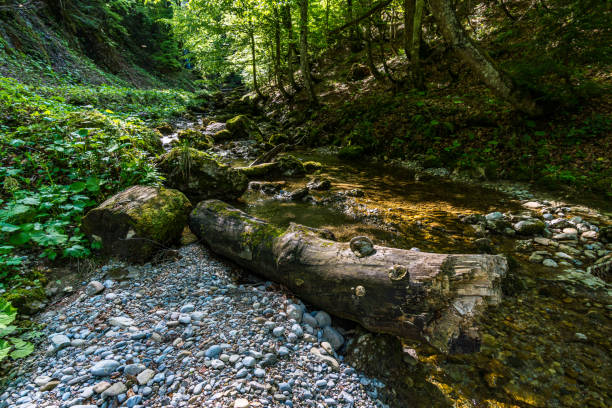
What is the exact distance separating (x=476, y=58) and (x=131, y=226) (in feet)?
28.5

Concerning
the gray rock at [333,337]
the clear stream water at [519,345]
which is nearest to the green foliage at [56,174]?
the gray rock at [333,337]

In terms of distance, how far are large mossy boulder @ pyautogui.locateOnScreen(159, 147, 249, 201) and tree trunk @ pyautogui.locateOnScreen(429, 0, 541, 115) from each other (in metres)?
6.63

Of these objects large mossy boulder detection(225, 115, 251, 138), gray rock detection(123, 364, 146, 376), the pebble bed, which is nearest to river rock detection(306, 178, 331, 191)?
the pebble bed

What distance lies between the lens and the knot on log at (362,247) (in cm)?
260

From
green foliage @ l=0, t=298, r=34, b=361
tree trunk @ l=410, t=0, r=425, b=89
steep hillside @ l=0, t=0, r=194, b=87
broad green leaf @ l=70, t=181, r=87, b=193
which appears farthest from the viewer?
steep hillside @ l=0, t=0, r=194, b=87

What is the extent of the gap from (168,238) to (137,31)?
36195mm

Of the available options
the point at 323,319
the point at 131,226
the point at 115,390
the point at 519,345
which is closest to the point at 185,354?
the point at 115,390

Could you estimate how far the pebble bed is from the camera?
1.87 m

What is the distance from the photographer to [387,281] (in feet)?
7.59

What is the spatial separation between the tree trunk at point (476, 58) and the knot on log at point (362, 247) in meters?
6.86

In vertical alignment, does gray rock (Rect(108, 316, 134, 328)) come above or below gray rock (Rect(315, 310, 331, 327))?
above

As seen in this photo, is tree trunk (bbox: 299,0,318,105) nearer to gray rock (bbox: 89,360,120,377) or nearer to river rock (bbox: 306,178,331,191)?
river rock (bbox: 306,178,331,191)

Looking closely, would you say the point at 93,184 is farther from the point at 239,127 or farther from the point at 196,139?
the point at 239,127

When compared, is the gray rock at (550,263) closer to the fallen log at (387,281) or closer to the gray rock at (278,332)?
the fallen log at (387,281)
